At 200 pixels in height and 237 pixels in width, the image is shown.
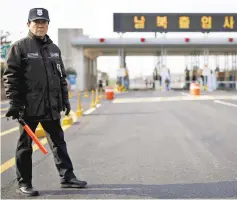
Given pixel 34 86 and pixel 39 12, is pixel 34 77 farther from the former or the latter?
A: pixel 39 12

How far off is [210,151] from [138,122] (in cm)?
506

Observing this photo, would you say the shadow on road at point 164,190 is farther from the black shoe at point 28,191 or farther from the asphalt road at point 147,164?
the black shoe at point 28,191

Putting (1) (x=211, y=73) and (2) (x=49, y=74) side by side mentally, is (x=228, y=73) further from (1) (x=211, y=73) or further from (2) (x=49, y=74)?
(2) (x=49, y=74)

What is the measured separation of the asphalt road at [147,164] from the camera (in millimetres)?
4320

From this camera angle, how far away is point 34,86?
4.12m

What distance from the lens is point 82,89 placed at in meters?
40.5

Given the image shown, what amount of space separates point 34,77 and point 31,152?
856 mm

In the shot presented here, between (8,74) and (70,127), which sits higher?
(8,74)

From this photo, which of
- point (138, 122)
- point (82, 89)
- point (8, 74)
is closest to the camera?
point (8, 74)

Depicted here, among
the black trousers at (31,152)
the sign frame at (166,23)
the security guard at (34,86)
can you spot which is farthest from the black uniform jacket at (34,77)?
the sign frame at (166,23)

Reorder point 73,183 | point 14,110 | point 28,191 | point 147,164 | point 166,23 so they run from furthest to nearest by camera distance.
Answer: point 166,23 < point 147,164 < point 73,183 < point 28,191 < point 14,110

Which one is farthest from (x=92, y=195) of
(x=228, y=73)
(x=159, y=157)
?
(x=228, y=73)

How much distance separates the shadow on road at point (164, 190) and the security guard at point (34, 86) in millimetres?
210

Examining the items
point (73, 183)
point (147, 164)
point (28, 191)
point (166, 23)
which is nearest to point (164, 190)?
point (73, 183)
